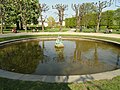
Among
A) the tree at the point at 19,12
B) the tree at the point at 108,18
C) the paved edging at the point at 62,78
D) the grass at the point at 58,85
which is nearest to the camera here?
the grass at the point at 58,85

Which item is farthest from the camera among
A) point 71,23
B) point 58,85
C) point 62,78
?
point 71,23

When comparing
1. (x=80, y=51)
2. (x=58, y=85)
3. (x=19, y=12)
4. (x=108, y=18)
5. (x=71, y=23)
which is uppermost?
(x=19, y=12)

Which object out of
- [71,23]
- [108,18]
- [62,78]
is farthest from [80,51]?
[71,23]

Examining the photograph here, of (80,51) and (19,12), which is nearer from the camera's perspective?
(80,51)

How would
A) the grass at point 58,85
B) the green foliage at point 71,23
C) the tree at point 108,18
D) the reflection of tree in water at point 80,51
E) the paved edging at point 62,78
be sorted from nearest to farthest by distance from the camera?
1. the grass at point 58,85
2. the paved edging at point 62,78
3. the reflection of tree in water at point 80,51
4. the tree at point 108,18
5. the green foliage at point 71,23

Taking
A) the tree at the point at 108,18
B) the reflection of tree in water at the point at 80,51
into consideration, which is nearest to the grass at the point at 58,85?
the reflection of tree in water at the point at 80,51

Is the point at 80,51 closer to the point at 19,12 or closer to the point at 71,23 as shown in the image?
the point at 19,12

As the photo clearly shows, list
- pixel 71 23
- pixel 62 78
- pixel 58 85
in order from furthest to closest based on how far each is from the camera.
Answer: pixel 71 23 < pixel 62 78 < pixel 58 85

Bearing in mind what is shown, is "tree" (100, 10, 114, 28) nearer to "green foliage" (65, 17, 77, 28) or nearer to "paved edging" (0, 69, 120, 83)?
"green foliage" (65, 17, 77, 28)

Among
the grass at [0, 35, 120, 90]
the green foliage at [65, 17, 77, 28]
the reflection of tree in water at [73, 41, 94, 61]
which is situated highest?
the green foliage at [65, 17, 77, 28]

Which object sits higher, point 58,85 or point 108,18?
point 108,18

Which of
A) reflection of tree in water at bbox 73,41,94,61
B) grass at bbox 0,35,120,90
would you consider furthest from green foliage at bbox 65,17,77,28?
grass at bbox 0,35,120,90

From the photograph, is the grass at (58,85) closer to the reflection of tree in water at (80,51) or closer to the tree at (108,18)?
the reflection of tree in water at (80,51)

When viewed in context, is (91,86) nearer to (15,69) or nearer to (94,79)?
(94,79)
